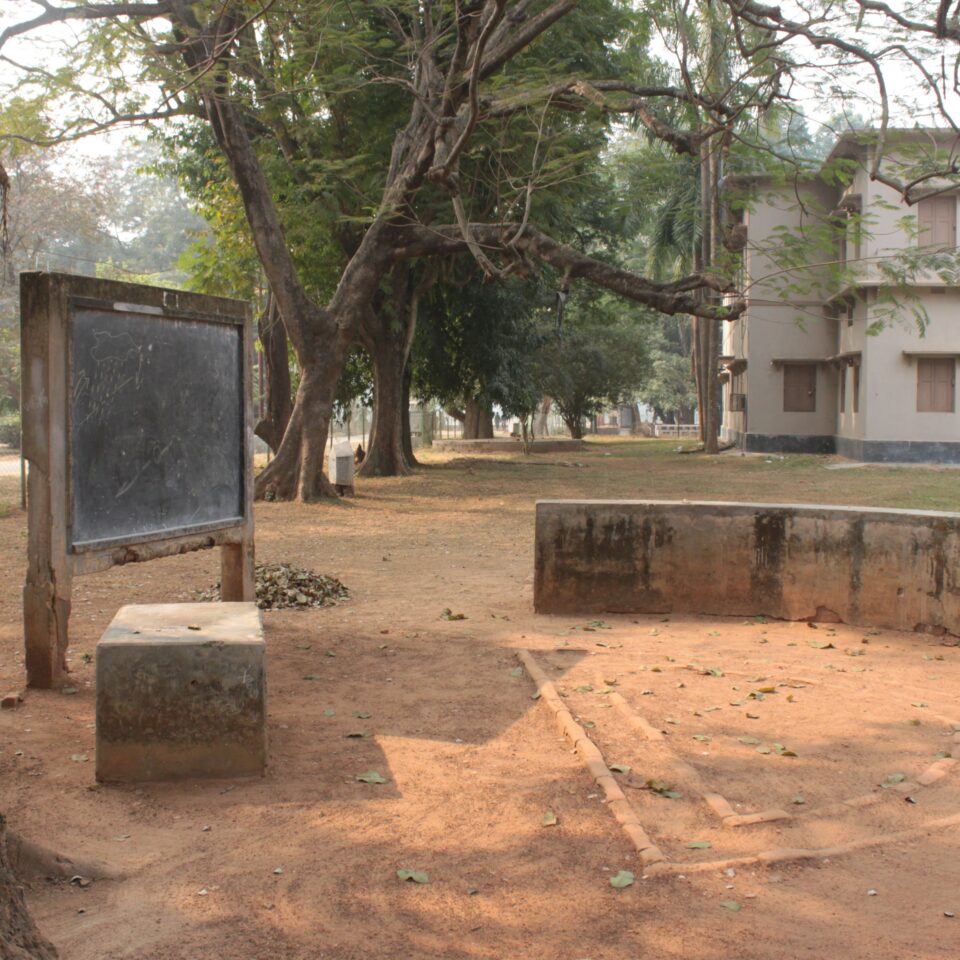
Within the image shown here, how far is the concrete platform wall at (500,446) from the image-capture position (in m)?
35.5

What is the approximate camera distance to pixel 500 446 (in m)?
35.5

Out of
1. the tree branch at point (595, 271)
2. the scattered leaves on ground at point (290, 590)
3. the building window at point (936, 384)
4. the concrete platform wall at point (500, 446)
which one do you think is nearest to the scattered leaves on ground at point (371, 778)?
the scattered leaves on ground at point (290, 590)

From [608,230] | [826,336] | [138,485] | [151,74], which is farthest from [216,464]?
[826,336]

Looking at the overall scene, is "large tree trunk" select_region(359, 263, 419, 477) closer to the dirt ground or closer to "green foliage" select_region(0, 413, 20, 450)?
the dirt ground

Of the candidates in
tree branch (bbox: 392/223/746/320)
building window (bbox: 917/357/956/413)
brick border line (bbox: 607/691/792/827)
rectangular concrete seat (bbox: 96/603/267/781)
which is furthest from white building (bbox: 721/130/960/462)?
rectangular concrete seat (bbox: 96/603/267/781)

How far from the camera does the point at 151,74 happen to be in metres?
15.2

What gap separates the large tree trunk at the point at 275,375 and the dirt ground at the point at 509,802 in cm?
1383

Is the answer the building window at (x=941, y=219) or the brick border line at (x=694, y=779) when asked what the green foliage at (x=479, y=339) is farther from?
the brick border line at (x=694, y=779)

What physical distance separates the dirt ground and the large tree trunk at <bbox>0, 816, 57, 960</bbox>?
10.8 inches

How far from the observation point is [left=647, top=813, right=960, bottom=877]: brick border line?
13.3 ft

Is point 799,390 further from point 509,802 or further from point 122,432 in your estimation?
point 509,802

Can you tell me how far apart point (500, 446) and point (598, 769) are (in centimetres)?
3054

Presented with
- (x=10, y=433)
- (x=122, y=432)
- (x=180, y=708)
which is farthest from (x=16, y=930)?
(x=10, y=433)

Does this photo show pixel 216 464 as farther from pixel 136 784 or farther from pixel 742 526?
pixel 742 526
